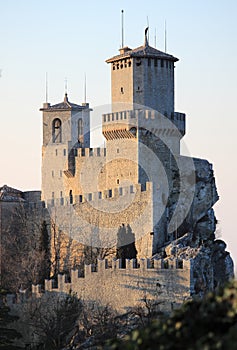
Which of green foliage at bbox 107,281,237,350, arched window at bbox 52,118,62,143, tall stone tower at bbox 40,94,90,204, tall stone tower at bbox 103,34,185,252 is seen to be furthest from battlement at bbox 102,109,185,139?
green foliage at bbox 107,281,237,350

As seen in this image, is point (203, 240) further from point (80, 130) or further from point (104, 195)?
point (80, 130)

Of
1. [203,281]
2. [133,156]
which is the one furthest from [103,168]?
[203,281]

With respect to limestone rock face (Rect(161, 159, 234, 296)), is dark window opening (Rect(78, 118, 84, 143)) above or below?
above

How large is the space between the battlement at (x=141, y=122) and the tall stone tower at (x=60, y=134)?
297 inches

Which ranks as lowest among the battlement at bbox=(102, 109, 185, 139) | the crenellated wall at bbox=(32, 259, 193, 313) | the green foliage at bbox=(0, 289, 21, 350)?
the green foliage at bbox=(0, 289, 21, 350)

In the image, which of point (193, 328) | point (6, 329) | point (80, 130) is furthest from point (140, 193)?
point (193, 328)

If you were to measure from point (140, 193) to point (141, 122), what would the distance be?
3.83m

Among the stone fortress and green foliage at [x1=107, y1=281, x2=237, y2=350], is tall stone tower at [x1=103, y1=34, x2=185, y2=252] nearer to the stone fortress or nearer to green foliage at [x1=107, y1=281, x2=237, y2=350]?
the stone fortress

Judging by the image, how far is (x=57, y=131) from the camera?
219ft

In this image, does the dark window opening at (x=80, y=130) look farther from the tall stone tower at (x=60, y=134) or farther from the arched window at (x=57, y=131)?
the arched window at (x=57, y=131)

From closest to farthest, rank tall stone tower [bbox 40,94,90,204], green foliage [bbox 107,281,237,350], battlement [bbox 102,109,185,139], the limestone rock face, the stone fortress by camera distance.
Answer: green foliage [bbox 107,281,237,350] → the limestone rock face → the stone fortress → battlement [bbox 102,109,185,139] → tall stone tower [bbox 40,94,90,204]

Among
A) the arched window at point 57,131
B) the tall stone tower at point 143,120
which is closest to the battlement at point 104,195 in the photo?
the tall stone tower at point 143,120

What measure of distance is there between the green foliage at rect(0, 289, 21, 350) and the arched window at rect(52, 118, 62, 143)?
15591 mm

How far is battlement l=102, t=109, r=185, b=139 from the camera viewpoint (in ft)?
187
